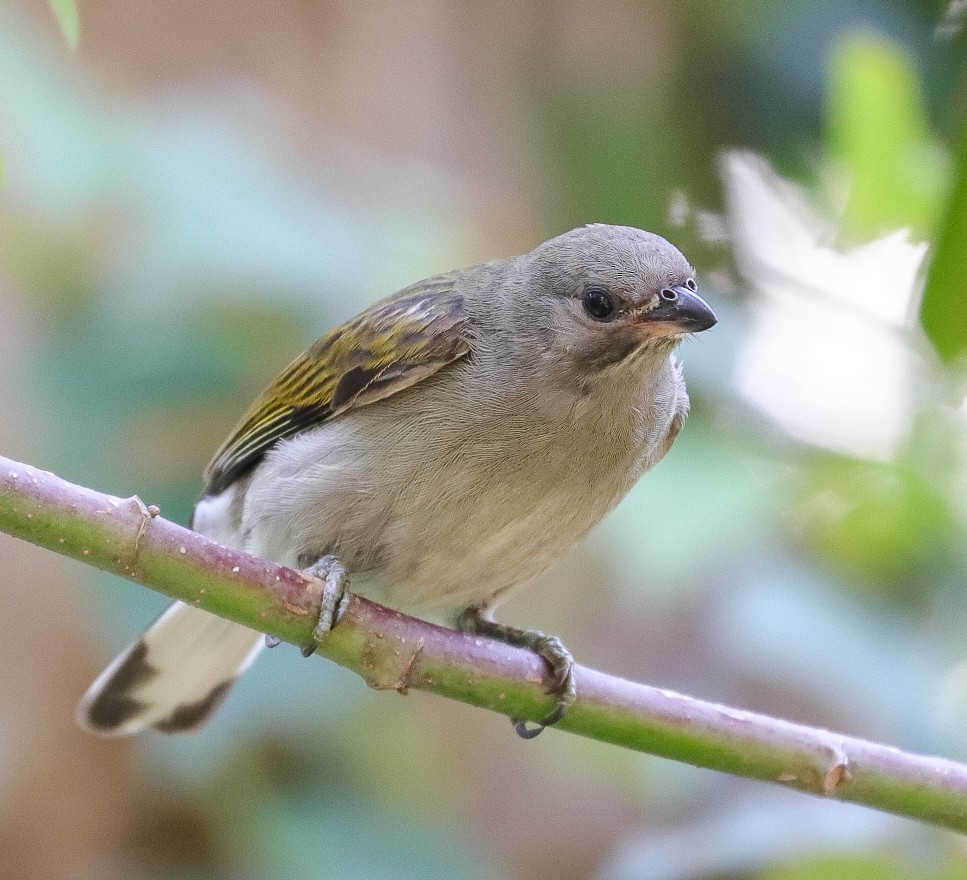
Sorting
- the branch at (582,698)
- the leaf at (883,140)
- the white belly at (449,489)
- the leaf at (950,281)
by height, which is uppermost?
the leaf at (883,140)

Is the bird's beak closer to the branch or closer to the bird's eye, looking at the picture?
the bird's eye

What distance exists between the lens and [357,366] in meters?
3.29

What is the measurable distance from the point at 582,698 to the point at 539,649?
489 mm

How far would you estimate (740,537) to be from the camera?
13.6 feet

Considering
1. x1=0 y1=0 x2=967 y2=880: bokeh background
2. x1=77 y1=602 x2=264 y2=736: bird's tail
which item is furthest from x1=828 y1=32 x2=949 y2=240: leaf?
x1=77 y1=602 x2=264 y2=736: bird's tail

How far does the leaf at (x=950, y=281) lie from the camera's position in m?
1.35

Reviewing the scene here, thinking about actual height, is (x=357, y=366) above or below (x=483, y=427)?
above

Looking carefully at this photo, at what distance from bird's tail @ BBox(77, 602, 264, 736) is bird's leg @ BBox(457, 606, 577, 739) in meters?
0.69

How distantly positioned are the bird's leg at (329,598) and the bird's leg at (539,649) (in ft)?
1.55

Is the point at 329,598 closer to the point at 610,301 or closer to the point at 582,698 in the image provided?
the point at 582,698

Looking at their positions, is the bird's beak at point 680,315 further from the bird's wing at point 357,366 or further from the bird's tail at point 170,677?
the bird's tail at point 170,677

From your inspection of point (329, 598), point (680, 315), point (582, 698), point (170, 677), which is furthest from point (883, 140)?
point (170, 677)

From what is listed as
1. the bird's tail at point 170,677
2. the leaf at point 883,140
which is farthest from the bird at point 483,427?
the leaf at point 883,140

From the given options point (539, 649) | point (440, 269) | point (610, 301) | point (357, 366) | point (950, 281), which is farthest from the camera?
point (440, 269)
